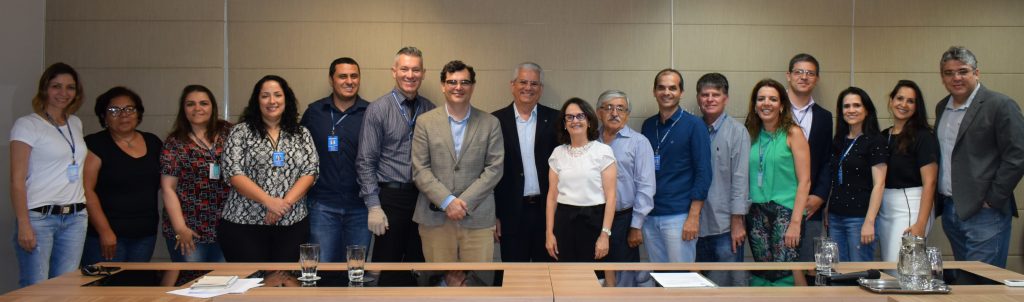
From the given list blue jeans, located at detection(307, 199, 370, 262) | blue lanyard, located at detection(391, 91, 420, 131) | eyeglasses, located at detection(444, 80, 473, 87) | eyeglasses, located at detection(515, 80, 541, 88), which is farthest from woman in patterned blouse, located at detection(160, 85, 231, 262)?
eyeglasses, located at detection(515, 80, 541, 88)

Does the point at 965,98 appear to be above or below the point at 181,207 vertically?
above

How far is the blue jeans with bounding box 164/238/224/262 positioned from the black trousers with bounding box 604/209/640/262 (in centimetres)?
231

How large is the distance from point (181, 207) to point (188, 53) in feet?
5.29

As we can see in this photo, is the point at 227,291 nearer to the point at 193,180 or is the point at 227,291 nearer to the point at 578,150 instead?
the point at 193,180

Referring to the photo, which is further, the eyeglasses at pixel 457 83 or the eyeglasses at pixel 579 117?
the eyeglasses at pixel 457 83

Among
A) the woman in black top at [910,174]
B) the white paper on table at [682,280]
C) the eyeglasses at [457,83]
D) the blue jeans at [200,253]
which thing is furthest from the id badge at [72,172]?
the woman in black top at [910,174]

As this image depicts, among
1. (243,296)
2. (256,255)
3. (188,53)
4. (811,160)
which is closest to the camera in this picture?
(243,296)

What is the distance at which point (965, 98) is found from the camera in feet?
13.9

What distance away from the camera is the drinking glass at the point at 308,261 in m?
2.65

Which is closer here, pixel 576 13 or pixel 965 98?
pixel 965 98

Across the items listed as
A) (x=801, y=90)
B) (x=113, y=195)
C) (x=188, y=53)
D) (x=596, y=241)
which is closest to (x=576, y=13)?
A: (x=801, y=90)

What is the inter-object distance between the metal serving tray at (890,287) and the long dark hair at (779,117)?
181 cm

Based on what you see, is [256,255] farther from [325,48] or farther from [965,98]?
[965,98]

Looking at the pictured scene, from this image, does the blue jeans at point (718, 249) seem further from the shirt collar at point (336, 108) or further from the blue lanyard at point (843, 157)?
the shirt collar at point (336, 108)
